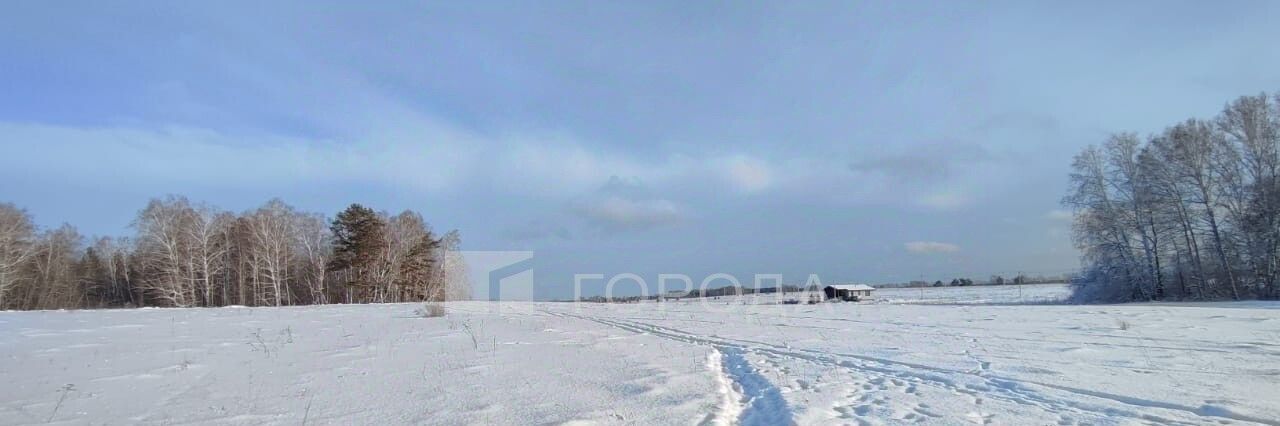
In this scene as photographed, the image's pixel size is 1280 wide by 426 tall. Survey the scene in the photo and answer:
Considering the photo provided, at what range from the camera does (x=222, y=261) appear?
47344mm

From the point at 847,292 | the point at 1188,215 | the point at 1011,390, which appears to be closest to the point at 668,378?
the point at 1011,390

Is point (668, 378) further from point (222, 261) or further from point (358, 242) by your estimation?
point (222, 261)

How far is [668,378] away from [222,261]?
51.3 m

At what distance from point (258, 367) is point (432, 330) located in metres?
6.86

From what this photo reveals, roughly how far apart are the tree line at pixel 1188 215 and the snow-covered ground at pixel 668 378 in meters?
22.8

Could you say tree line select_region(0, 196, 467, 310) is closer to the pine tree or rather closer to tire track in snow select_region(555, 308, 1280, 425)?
the pine tree

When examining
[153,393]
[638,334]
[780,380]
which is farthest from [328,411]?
[638,334]

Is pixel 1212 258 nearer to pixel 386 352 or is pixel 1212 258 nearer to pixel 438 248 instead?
pixel 386 352

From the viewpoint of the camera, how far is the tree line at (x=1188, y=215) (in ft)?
98.9

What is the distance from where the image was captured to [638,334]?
15336 mm

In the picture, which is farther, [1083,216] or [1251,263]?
[1083,216]

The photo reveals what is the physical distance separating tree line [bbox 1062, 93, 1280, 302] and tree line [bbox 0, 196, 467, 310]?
48505 millimetres

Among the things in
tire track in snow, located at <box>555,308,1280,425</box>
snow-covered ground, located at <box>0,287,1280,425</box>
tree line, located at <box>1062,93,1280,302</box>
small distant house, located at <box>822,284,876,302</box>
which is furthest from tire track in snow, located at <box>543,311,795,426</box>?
small distant house, located at <box>822,284,876,302</box>

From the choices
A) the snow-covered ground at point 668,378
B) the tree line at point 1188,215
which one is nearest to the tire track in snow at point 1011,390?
the snow-covered ground at point 668,378
